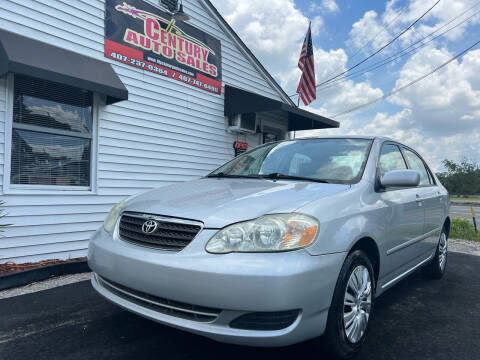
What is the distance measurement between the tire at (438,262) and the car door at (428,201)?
27cm

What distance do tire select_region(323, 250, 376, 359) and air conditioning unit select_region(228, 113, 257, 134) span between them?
5.68 m

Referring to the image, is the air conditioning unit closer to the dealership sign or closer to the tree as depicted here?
the dealership sign

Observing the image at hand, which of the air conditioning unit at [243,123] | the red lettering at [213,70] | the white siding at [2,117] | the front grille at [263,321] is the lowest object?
the front grille at [263,321]

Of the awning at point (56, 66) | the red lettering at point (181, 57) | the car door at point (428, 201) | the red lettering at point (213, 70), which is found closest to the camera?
the car door at point (428, 201)

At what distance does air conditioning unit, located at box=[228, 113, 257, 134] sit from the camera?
25.6 ft

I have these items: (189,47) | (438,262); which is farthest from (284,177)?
(189,47)

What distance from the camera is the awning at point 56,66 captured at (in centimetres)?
412

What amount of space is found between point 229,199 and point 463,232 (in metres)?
8.51

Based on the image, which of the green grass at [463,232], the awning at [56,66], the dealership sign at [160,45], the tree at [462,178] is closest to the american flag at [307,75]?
the dealership sign at [160,45]

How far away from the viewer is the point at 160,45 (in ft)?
21.1

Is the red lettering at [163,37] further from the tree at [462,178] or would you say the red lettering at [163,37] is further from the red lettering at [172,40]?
the tree at [462,178]

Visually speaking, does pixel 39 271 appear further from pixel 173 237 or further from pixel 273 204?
pixel 273 204

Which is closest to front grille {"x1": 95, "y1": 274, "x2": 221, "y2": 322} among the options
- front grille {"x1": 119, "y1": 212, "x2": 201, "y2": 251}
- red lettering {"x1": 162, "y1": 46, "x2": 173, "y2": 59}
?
front grille {"x1": 119, "y1": 212, "x2": 201, "y2": 251}

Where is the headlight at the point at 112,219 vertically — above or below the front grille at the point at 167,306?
above
